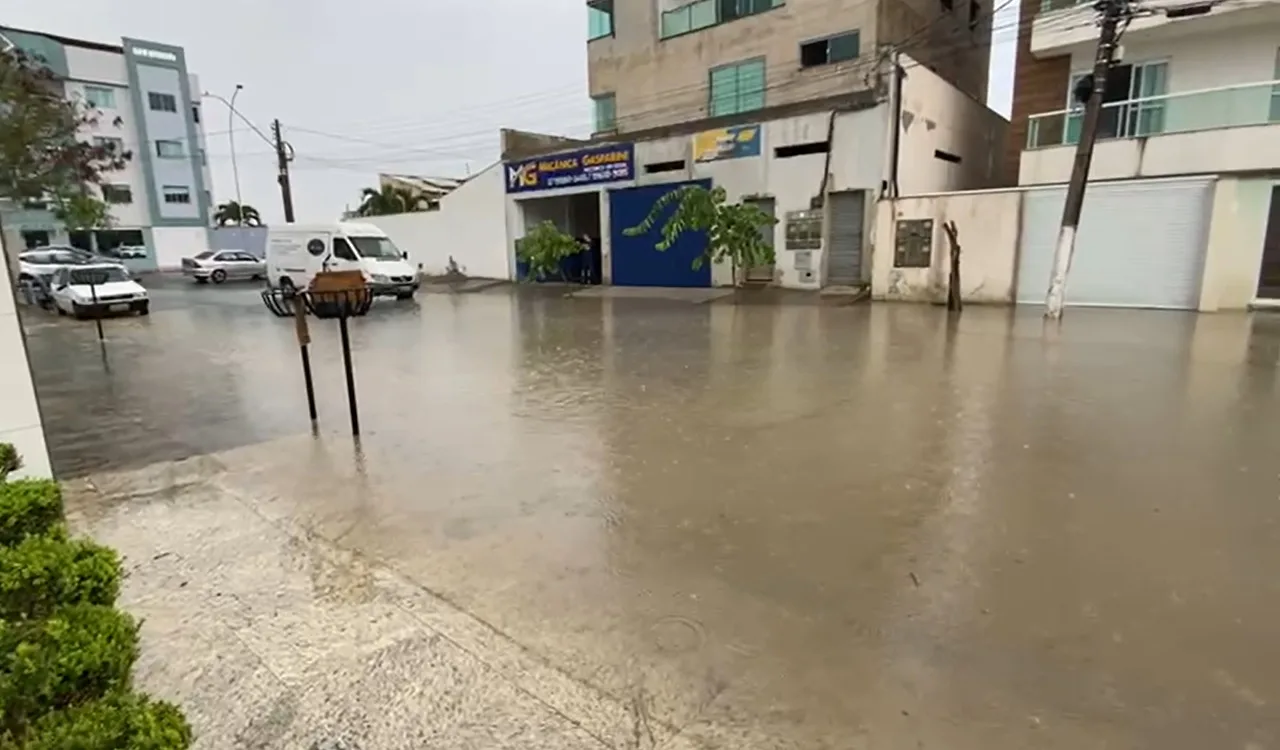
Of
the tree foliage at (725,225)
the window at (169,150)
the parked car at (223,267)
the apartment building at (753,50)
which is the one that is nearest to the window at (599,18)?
the apartment building at (753,50)

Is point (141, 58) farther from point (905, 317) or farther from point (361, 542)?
point (361, 542)

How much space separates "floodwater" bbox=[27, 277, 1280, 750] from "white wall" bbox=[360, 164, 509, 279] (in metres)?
17.7

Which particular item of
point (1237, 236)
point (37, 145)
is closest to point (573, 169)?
point (37, 145)

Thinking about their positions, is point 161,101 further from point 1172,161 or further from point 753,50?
point 1172,161

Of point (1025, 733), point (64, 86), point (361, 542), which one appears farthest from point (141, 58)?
point (1025, 733)

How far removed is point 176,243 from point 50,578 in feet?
164

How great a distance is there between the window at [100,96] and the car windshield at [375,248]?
109ft

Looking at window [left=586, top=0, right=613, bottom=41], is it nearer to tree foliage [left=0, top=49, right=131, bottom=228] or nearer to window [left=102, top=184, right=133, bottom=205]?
tree foliage [left=0, top=49, right=131, bottom=228]

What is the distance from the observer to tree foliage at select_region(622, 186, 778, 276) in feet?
57.6

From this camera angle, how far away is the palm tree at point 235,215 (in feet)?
157

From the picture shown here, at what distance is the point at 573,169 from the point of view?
23.1 metres

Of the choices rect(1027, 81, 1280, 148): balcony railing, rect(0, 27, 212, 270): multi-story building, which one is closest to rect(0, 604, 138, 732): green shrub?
rect(1027, 81, 1280, 148): balcony railing

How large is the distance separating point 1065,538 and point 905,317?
10.3m

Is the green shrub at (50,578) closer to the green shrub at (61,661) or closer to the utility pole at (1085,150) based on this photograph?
the green shrub at (61,661)
